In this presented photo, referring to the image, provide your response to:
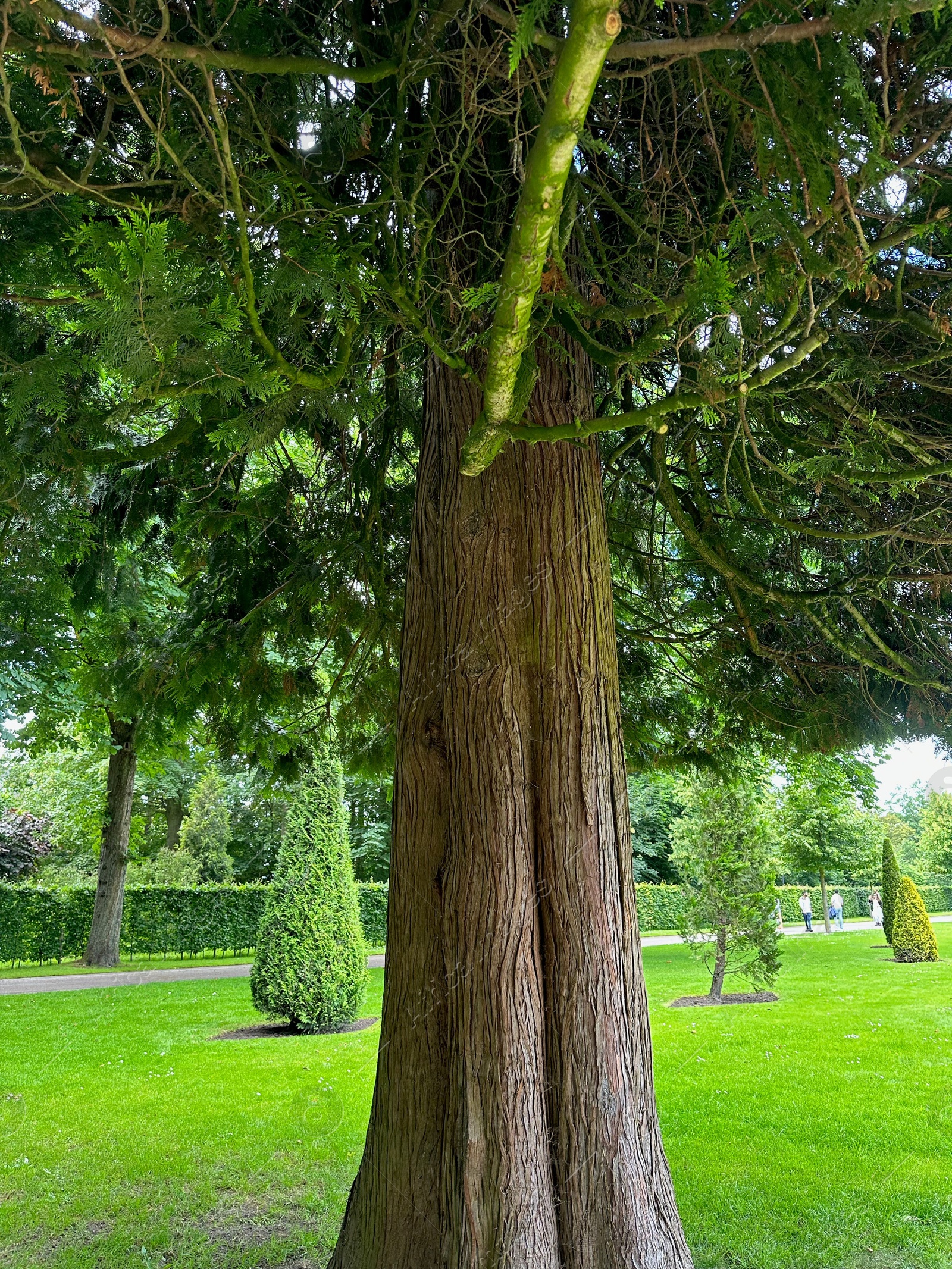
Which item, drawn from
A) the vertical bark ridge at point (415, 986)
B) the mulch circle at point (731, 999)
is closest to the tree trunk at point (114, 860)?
the mulch circle at point (731, 999)

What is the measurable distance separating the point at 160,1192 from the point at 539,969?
3818 mm

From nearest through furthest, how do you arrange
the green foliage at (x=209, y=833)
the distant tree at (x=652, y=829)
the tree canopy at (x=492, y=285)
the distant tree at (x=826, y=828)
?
the tree canopy at (x=492, y=285) < the distant tree at (x=826, y=828) < the green foliage at (x=209, y=833) < the distant tree at (x=652, y=829)

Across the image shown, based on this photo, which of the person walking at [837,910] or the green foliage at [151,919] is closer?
the green foliage at [151,919]

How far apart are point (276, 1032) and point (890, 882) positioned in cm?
1312

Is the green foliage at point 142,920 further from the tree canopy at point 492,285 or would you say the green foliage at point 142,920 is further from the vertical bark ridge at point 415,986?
the vertical bark ridge at point 415,986

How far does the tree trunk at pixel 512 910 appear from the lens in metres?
2.77

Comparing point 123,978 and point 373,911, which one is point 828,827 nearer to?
point 373,911

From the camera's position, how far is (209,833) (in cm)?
2638

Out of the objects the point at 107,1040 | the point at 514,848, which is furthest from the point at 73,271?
the point at 107,1040

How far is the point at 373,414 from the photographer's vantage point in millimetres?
3305

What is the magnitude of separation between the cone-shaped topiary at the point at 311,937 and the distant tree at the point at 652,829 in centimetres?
1593

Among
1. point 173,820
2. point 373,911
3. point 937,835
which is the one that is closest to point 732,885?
point 373,911

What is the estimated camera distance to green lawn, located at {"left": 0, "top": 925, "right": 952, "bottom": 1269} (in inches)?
181

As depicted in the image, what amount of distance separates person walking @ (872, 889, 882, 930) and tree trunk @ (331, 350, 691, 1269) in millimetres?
27868
